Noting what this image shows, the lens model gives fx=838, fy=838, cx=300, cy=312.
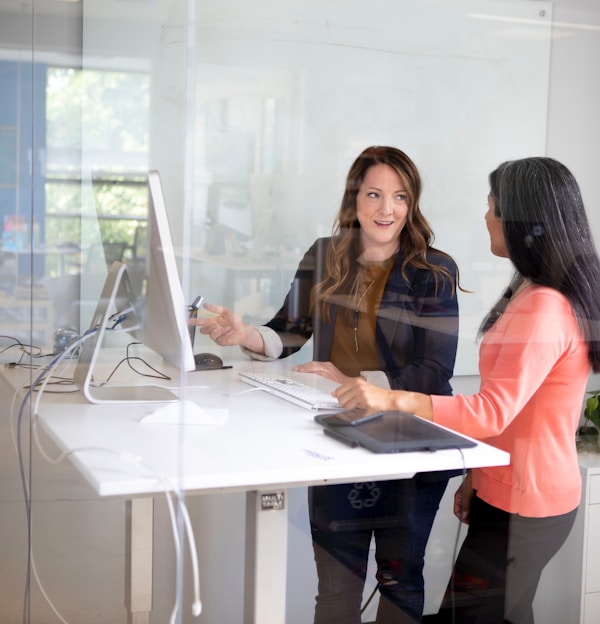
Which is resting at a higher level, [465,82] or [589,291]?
[465,82]

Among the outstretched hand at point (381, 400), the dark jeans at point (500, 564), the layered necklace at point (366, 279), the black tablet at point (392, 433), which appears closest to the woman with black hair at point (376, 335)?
the layered necklace at point (366, 279)

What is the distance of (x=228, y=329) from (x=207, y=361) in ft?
0.36

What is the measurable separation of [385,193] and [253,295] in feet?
1.38

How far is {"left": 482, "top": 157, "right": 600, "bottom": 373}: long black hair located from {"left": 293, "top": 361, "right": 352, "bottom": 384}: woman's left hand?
495 millimetres

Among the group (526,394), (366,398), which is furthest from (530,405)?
(366,398)

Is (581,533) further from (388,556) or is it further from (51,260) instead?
(51,260)

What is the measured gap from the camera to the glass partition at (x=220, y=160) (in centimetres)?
193

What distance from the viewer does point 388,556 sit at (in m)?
2.09

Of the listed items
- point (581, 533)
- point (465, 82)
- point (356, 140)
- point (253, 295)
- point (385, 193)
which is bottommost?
point (581, 533)

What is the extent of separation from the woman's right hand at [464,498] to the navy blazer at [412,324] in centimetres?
25

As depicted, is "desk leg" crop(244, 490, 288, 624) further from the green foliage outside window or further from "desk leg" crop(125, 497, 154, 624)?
the green foliage outside window

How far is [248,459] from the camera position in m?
1.30

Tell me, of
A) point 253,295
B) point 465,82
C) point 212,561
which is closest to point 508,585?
point 212,561

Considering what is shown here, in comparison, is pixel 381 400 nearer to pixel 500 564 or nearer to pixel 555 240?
pixel 555 240
